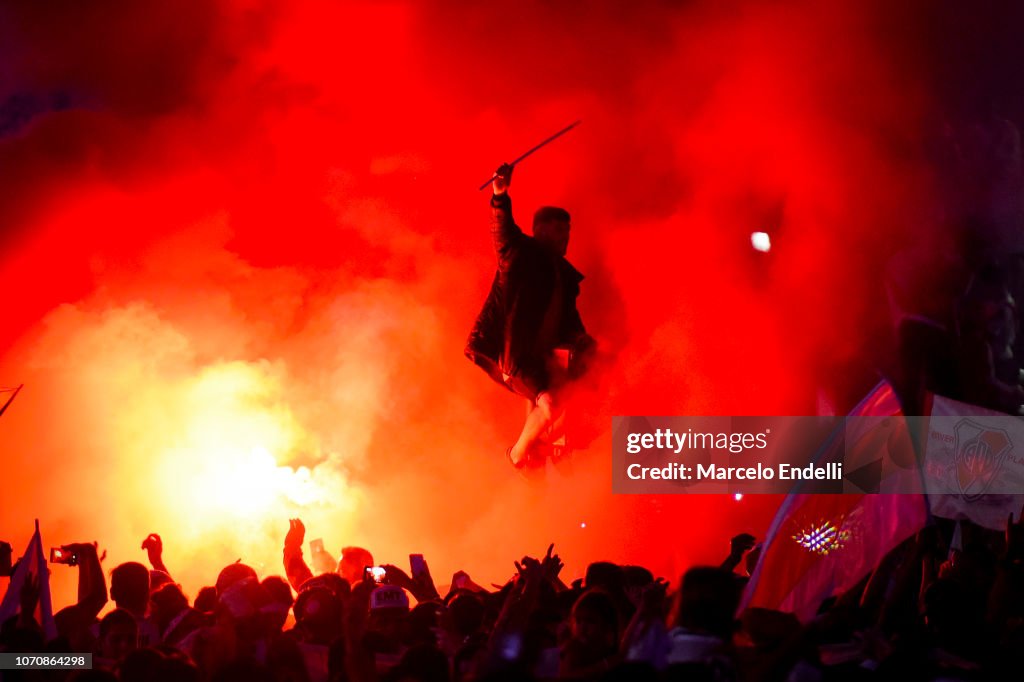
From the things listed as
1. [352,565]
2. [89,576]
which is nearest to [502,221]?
[352,565]

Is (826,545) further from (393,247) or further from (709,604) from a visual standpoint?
(393,247)

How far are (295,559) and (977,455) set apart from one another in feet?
13.8

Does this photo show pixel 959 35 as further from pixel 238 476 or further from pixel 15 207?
pixel 15 207

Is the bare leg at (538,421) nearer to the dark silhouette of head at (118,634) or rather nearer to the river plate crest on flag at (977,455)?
the river plate crest on flag at (977,455)

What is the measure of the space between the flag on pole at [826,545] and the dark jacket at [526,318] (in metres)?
3.04

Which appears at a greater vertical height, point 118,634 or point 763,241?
point 763,241

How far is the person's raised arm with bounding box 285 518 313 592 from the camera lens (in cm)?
699

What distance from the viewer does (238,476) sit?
1012 cm

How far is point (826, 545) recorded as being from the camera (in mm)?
5367

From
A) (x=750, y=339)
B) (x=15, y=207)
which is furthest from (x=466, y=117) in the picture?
(x=15, y=207)

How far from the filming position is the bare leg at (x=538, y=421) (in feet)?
28.4

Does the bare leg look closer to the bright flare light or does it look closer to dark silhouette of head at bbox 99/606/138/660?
the bright flare light

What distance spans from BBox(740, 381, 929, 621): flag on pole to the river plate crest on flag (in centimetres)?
120

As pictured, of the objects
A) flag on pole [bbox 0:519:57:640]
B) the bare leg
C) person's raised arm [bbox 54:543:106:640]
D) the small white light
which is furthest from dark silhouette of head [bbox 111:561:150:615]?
the small white light
